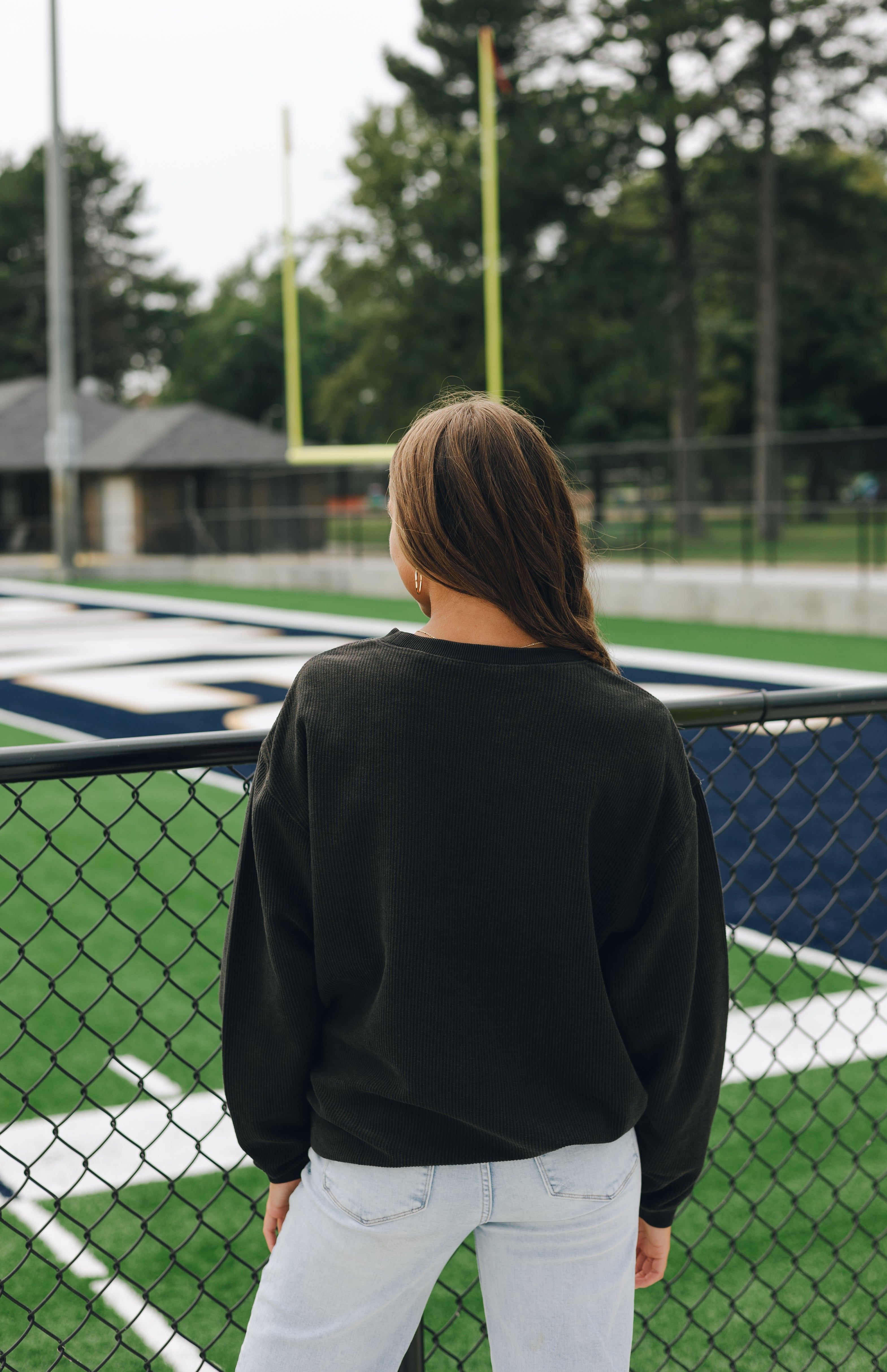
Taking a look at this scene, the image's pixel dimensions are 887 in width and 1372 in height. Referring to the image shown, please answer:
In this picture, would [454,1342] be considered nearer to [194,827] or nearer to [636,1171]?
[636,1171]

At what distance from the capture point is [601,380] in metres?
37.4

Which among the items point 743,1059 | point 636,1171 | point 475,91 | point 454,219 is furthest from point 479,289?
point 636,1171

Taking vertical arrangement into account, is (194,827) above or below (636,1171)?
below

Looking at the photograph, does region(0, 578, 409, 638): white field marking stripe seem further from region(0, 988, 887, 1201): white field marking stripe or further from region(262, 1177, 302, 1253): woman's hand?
region(262, 1177, 302, 1253): woman's hand

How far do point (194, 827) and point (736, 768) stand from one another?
2.99 meters

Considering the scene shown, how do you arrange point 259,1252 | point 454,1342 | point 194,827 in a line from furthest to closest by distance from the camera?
point 194,827 < point 259,1252 < point 454,1342

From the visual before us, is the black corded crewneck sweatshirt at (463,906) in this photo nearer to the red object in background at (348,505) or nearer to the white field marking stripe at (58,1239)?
the white field marking stripe at (58,1239)

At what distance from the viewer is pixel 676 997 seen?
5.02 ft

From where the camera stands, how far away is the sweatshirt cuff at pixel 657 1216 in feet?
5.35

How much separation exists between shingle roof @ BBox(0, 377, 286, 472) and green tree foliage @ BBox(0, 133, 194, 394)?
17075 mm

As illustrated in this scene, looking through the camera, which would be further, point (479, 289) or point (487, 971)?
point (479, 289)

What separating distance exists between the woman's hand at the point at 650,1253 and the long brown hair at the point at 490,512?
2.37 ft

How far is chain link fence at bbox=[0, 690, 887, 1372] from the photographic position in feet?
7.95

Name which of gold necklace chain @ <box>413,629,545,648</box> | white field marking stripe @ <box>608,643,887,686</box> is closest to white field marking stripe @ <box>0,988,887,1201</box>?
gold necklace chain @ <box>413,629,545,648</box>
